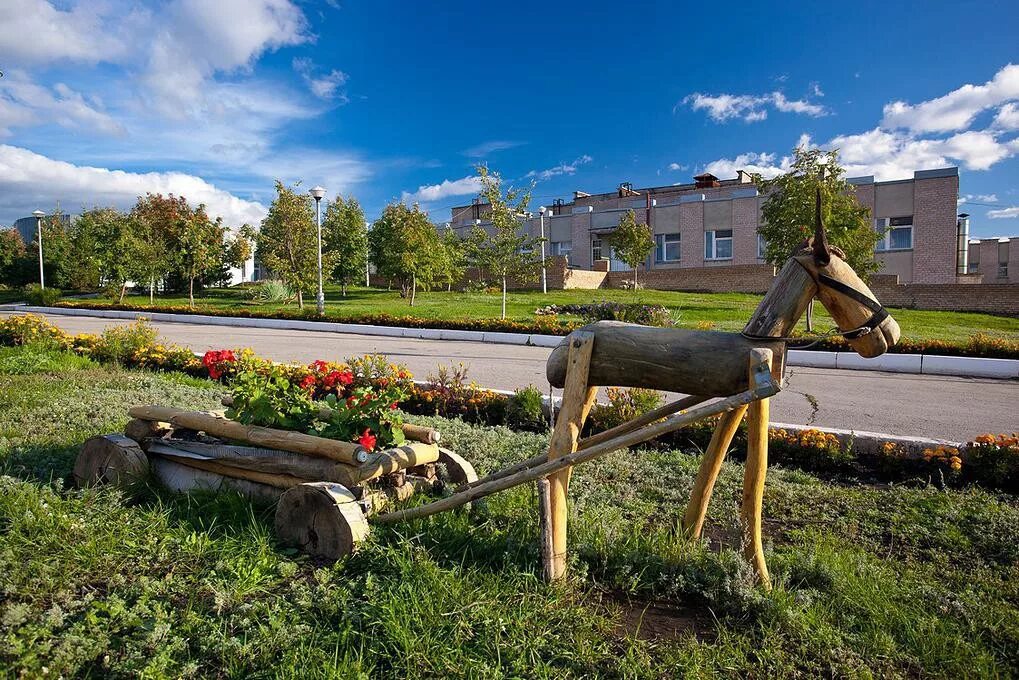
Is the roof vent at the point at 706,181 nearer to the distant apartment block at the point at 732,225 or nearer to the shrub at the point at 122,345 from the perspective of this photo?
the distant apartment block at the point at 732,225

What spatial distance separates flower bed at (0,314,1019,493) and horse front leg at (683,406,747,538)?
184 centimetres

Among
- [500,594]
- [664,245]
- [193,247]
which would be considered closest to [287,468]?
[500,594]

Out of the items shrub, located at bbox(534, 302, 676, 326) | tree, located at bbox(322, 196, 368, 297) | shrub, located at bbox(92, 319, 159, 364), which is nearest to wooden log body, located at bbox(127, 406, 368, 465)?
shrub, located at bbox(92, 319, 159, 364)

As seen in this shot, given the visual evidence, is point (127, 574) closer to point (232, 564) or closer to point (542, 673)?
point (232, 564)

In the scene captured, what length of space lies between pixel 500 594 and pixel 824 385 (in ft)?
27.3

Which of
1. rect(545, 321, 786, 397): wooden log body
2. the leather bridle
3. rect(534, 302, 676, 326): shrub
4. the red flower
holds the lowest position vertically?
the red flower

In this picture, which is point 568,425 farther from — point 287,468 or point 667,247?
point 667,247

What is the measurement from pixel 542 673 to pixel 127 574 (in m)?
2.06

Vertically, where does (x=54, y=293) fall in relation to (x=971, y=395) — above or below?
above

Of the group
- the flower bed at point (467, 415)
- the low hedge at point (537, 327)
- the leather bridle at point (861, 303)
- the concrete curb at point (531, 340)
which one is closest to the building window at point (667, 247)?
the low hedge at point (537, 327)

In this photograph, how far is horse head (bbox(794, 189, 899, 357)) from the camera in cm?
265

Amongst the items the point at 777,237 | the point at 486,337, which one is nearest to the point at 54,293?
the point at 486,337

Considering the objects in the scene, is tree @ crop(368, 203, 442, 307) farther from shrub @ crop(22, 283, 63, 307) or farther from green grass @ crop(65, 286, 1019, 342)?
shrub @ crop(22, 283, 63, 307)

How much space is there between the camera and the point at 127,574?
285 cm
